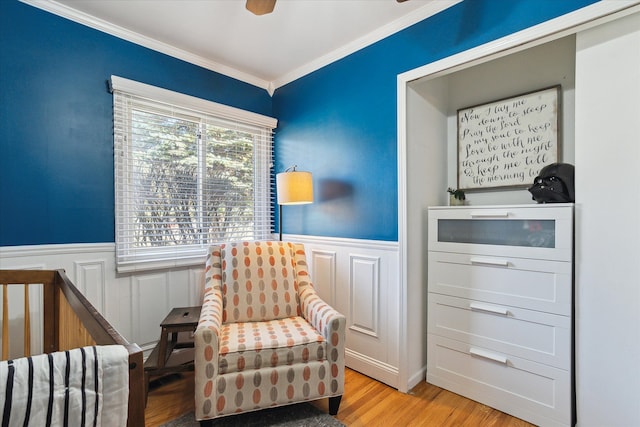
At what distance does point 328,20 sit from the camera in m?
2.07

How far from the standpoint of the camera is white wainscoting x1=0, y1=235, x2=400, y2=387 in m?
2.00

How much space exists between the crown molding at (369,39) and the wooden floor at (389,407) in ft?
7.94

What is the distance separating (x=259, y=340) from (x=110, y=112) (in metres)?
1.83

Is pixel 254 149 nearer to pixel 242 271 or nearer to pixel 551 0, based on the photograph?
pixel 242 271

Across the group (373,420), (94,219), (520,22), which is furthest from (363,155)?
(94,219)

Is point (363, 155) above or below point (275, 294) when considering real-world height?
above

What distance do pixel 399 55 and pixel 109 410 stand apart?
2305 millimetres

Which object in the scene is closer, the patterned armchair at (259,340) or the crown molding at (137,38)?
the patterned armchair at (259,340)

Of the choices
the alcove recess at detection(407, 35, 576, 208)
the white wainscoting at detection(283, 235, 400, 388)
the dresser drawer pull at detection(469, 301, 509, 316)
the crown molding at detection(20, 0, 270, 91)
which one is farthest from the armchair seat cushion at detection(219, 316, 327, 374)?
the crown molding at detection(20, 0, 270, 91)

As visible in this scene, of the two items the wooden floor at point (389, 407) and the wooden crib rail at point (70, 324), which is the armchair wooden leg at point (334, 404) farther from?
the wooden crib rail at point (70, 324)

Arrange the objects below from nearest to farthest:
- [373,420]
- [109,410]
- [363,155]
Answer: [109,410], [373,420], [363,155]

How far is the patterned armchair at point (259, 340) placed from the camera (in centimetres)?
157

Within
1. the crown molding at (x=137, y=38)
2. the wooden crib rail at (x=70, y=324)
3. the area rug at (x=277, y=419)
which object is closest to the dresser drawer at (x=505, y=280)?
the area rug at (x=277, y=419)

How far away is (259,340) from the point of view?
170cm
